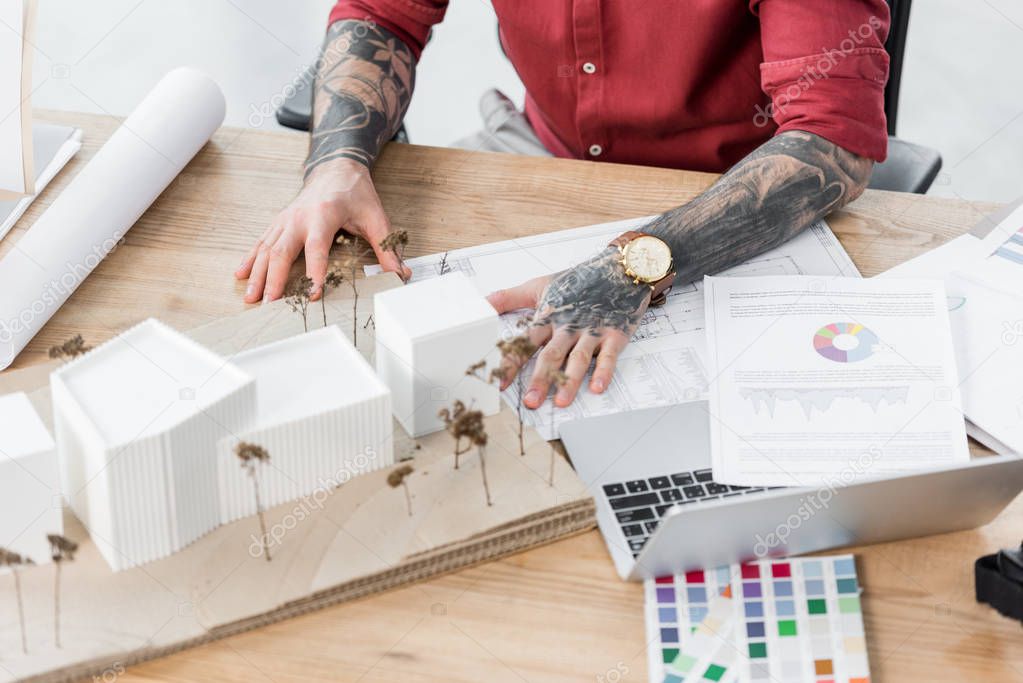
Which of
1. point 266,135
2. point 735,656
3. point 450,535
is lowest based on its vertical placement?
point 735,656

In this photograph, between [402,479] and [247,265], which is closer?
[402,479]

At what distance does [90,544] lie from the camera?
0.92m

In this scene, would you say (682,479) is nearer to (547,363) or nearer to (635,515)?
(635,515)

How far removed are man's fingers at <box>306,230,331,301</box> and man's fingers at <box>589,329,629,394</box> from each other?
0.34 metres

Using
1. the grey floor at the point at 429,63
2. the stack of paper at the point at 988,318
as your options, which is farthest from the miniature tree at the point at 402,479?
the grey floor at the point at 429,63

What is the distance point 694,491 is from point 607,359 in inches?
7.8

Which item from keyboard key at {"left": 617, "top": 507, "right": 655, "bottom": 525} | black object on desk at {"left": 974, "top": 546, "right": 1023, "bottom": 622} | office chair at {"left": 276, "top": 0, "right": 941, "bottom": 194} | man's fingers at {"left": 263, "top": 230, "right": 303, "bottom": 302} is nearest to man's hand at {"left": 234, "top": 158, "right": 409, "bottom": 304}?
man's fingers at {"left": 263, "top": 230, "right": 303, "bottom": 302}

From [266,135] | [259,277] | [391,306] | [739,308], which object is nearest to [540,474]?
[391,306]

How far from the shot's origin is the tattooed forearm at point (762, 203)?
51.4 inches

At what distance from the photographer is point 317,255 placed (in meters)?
1.30

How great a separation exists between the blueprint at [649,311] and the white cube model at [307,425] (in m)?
0.19

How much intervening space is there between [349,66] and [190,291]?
49cm

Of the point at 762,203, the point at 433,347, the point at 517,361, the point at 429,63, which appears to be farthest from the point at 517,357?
the point at 429,63

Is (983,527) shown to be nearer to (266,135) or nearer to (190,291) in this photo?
(190,291)
